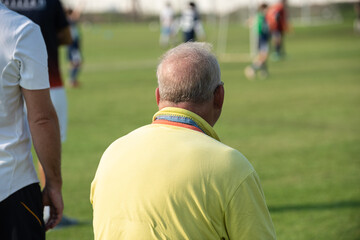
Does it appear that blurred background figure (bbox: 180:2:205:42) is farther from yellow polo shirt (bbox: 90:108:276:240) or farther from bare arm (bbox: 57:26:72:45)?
yellow polo shirt (bbox: 90:108:276:240)

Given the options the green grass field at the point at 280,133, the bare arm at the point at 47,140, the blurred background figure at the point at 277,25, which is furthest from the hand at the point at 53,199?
the blurred background figure at the point at 277,25

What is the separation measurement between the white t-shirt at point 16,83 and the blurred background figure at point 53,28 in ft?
4.90

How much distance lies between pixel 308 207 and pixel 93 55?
2509cm

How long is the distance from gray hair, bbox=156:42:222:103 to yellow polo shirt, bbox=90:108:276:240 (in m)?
→ 0.07

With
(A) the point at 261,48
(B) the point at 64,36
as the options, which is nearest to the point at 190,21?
(A) the point at 261,48

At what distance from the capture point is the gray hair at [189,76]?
2.40 metres

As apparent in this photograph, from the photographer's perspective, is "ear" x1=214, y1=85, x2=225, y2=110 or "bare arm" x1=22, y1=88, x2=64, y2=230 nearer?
"ear" x1=214, y1=85, x2=225, y2=110

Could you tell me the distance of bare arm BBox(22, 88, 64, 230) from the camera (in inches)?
116

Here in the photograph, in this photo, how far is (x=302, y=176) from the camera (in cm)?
733

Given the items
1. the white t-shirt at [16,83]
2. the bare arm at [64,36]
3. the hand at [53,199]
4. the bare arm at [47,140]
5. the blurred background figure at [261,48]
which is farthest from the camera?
the blurred background figure at [261,48]

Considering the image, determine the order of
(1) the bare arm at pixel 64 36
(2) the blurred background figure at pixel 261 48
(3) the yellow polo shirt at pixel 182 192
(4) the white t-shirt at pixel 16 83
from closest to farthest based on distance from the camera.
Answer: (3) the yellow polo shirt at pixel 182 192, (4) the white t-shirt at pixel 16 83, (1) the bare arm at pixel 64 36, (2) the blurred background figure at pixel 261 48

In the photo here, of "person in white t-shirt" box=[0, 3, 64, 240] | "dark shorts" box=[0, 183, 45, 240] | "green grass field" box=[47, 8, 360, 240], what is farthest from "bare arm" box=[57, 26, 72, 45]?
"dark shorts" box=[0, 183, 45, 240]

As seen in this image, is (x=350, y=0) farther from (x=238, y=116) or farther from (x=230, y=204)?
(x=230, y=204)

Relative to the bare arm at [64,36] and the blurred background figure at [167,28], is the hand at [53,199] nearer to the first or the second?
the bare arm at [64,36]
